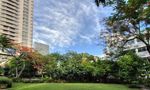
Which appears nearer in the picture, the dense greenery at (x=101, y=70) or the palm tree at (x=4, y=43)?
the dense greenery at (x=101, y=70)

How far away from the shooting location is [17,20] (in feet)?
383

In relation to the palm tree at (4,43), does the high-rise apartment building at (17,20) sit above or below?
above

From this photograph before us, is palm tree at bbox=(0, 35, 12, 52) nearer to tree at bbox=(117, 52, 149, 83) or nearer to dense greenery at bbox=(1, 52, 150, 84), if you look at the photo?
dense greenery at bbox=(1, 52, 150, 84)

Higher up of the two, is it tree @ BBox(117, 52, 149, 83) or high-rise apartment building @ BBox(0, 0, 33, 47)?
high-rise apartment building @ BBox(0, 0, 33, 47)

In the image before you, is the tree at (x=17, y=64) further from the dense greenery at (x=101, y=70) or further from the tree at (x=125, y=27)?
the tree at (x=125, y=27)

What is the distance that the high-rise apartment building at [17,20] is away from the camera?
109625mm

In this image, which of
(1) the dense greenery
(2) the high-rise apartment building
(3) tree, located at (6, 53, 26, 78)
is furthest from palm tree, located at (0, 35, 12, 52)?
(2) the high-rise apartment building

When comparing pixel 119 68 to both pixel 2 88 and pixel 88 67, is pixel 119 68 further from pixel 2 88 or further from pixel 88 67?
pixel 2 88

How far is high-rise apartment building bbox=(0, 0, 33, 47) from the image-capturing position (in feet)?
360

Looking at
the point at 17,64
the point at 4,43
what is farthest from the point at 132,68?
the point at 17,64

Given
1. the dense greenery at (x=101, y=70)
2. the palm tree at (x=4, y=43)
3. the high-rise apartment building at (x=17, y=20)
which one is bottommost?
the dense greenery at (x=101, y=70)

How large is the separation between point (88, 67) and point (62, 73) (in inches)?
132

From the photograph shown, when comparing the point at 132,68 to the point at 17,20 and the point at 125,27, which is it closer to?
the point at 125,27

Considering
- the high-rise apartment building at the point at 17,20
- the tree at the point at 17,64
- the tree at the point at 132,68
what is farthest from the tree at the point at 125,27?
the high-rise apartment building at the point at 17,20
